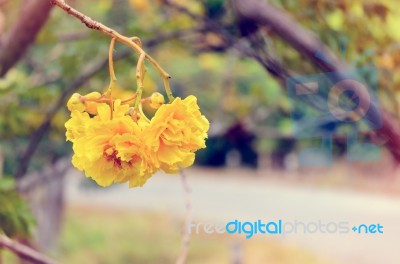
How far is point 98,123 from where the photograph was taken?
592 mm

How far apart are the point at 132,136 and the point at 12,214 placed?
2.45ft

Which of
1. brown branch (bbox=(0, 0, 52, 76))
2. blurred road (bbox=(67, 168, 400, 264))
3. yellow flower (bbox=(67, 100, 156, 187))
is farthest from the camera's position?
blurred road (bbox=(67, 168, 400, 264))

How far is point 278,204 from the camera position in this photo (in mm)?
6965

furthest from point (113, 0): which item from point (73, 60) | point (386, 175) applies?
point (386, 175)

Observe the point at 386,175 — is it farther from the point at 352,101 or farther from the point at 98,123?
the point at 98,123

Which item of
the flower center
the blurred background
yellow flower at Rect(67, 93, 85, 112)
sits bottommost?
the flower center

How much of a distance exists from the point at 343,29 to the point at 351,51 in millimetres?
114

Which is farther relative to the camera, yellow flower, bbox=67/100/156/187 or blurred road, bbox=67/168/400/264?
blurred road, bbox=67/168/400/264

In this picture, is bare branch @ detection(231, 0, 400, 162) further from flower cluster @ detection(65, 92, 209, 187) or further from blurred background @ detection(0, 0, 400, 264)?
flower cluster @ detection(65, 92, 209, 187)

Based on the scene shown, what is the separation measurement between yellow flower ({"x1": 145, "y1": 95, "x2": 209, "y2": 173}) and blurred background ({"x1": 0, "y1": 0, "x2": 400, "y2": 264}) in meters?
0.65

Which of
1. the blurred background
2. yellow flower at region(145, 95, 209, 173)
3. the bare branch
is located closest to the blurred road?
the blurred background

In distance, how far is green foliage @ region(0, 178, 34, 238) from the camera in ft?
4.12

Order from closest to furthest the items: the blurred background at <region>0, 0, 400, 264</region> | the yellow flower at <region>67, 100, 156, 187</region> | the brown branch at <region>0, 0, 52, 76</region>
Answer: the yellow flower at <region>67, 100, 156, 187</region> → the brown branch at <region>0, 0, 52, 76</region> → the blurred background at <region>0, 0, 400, 264</region>

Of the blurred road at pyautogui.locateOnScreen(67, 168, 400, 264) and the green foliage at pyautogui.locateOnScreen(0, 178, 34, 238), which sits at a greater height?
the blurred road at pyautogui.locateOnScreen(67, 168, 400, 264)
